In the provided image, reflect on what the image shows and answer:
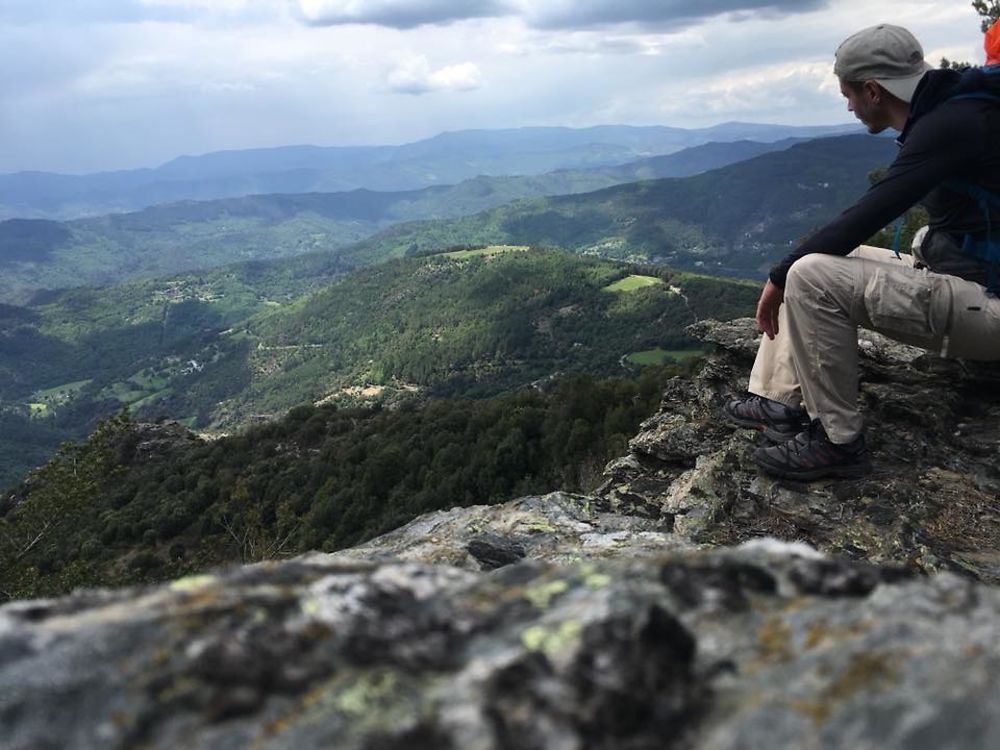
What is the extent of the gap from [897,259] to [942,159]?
1.71m

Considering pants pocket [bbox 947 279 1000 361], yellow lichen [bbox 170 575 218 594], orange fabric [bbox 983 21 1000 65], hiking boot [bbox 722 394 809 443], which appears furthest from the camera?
hiking boot [bbox 722 394 809 443]

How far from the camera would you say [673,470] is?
9242mm

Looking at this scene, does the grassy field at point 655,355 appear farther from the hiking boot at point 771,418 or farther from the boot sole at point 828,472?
the boot sole at point 828,472

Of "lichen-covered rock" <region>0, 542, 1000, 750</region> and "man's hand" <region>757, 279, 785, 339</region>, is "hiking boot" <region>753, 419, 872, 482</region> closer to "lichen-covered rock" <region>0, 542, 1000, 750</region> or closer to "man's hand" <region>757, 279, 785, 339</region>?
"man's hand" <region>757, 279, 785, 339</region>

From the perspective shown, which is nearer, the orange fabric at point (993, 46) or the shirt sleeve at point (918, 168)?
the shirt sleeve at point (918, 168)

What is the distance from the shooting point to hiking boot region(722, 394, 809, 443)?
694 centimetres

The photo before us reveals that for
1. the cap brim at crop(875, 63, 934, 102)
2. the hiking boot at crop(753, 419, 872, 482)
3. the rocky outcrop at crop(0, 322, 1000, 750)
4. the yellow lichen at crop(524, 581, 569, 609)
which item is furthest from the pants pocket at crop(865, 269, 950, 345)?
the yellow lichen at crop(524, 581, 569, 609)

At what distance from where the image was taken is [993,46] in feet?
18.9

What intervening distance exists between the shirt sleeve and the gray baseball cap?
16.7 inches

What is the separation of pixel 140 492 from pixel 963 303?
74.8 metres

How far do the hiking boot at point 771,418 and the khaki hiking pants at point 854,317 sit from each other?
0.63 metres

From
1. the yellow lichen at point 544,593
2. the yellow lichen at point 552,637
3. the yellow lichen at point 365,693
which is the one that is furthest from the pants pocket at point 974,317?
the yellow lichen at point 365,693

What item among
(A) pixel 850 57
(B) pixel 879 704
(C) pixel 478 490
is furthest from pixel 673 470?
(C) pixel 478 490

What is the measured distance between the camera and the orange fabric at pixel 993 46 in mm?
5699
